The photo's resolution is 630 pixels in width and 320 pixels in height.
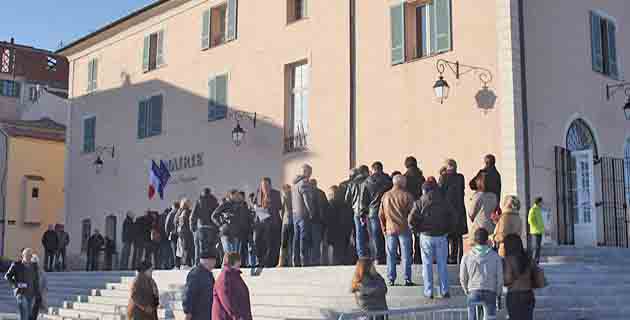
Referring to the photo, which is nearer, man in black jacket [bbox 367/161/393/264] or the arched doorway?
man in black jacket [bbox 367/161/393/264]

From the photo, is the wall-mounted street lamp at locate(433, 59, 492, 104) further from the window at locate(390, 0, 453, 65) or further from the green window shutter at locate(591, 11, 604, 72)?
the green window shutter at locate(591, 11, 604, 72)

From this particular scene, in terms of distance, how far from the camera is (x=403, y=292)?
11.6m

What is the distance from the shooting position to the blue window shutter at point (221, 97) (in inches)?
882

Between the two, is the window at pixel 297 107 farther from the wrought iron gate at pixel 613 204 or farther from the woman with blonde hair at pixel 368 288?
the woman with blonde hair at pixel 368 288

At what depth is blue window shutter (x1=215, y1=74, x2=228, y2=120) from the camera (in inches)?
882

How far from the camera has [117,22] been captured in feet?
88.9

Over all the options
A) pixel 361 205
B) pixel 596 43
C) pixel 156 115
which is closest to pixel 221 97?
pixel 156 115

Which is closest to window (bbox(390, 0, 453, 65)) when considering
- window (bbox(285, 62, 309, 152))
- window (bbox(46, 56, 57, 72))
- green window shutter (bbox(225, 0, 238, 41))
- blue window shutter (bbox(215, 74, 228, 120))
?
window (bbox(285, 62, 309, 152))

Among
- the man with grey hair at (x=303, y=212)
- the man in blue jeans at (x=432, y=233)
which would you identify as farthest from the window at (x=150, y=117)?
the man in blue jeans at (x=432, y=233)

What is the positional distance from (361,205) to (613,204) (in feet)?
22.7

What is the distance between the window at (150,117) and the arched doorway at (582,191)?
12.5 metres

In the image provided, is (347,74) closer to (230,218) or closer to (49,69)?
(230,218)

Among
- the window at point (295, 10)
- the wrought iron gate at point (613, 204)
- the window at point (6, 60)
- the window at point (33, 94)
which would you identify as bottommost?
the wrought iron gate at point (613, 204)

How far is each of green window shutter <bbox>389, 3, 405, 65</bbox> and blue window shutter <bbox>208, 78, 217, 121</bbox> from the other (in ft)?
21.4
